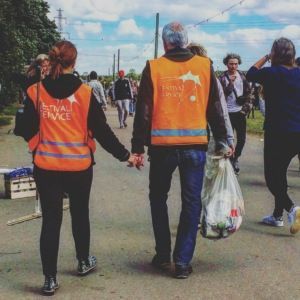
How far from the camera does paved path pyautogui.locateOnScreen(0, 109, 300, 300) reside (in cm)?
457

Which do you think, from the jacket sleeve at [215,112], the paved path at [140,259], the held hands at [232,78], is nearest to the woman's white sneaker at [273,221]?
the paved path at [140,259]

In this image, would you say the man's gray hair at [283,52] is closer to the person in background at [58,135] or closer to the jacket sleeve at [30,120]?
the person in background at [58,135]

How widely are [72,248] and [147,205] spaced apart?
2.09m

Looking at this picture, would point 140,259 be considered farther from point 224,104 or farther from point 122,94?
point 122,94

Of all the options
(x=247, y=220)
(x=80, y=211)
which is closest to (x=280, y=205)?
(x=247, y=220)

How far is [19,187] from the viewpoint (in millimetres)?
8062

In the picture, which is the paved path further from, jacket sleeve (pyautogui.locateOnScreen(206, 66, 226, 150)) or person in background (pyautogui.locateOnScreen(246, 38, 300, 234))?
jacket sleeve (pyautogui.locateOnScreen(206, 66, 226, 150))

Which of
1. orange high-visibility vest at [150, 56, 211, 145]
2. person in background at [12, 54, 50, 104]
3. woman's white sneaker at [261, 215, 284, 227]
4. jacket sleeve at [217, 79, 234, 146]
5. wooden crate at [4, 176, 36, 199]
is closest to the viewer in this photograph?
orange high-visibility vest at [150, 56, 211, 145]

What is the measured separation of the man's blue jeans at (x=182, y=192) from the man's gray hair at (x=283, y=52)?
174 cm

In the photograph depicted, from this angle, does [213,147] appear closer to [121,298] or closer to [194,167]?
[194,167]

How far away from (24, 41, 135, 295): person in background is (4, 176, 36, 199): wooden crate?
348 centimetres

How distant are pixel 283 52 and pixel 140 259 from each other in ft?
7.98

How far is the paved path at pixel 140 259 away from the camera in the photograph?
4.57 metres

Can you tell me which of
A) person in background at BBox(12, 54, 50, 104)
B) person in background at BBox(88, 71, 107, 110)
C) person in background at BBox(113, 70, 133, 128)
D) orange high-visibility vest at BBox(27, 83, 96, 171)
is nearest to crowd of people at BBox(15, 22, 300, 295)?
orange high-visibility vest at BBox(27, 83, 96, 171)
